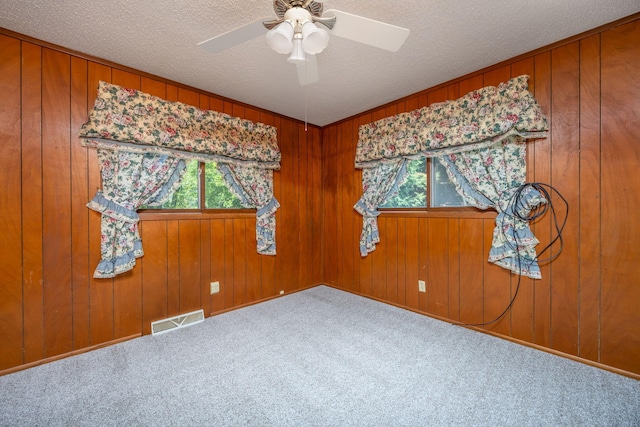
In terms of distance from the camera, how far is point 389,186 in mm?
3098

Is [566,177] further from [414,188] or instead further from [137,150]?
[137,150]

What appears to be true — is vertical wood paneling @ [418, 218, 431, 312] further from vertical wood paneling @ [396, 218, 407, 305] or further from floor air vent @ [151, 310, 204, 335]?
floor air vent @ [151, 310, 204, 335]

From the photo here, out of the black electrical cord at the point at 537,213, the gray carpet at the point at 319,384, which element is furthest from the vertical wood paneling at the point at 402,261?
the black electrical cord at the point at 537,213

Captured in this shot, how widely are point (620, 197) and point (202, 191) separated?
3.49m

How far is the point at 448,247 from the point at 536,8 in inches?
75.7

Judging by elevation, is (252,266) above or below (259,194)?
below

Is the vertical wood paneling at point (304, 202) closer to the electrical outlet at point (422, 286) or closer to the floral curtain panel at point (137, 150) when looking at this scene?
the floral curtain panel at point (137, 150)

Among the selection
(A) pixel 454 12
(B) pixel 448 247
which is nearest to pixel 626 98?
(A) pixel 454 12

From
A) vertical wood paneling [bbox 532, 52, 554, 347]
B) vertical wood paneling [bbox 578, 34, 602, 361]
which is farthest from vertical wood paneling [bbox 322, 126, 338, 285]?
vertical wood paneling [bbox 578, 34, 602, 361]

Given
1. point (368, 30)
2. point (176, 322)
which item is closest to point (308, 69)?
point (368, 30)

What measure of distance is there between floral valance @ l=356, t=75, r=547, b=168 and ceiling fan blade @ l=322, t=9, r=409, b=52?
129 centimetres

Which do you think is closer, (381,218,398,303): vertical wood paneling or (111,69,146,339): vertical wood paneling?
(111,69,146,339): vertical wood paneling

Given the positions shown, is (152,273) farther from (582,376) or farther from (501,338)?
(582,376)

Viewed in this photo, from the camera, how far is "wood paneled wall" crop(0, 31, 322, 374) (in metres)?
1.87
